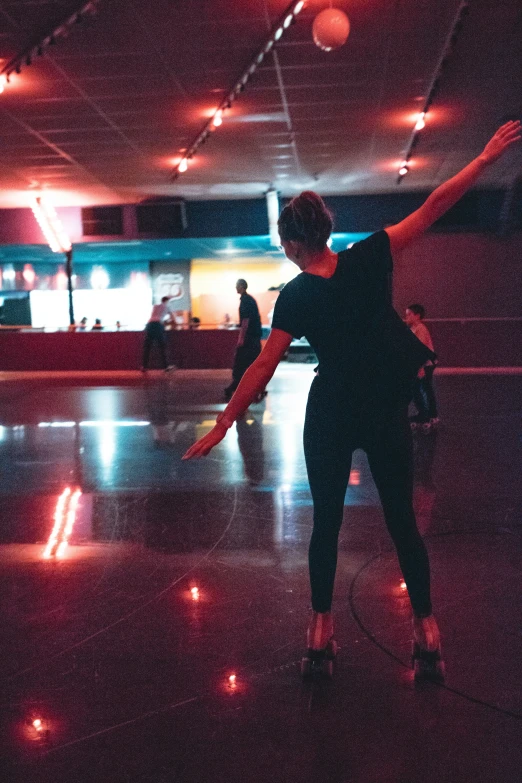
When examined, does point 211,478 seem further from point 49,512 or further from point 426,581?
→ point 426,581

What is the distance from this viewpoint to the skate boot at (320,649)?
2.06 metres

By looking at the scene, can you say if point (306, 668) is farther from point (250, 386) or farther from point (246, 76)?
point (246, 76)

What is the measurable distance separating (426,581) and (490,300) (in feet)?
44.8

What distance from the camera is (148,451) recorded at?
5582 mm

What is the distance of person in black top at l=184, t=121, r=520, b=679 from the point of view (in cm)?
191

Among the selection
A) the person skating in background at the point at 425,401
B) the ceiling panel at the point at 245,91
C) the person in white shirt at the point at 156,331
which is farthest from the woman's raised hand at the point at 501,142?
the person in white shirt at the point at 156,331

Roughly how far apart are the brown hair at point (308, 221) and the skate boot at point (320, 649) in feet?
3.96

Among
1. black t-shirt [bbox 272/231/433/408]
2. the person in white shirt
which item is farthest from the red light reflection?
the person in white shirt

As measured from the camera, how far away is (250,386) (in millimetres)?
1988

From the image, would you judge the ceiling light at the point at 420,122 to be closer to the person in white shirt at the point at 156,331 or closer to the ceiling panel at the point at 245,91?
the ceiling panel at the point at 245,91

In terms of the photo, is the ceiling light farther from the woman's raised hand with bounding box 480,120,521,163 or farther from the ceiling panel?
the woman's raised hand with bounding box 480,120,521,163

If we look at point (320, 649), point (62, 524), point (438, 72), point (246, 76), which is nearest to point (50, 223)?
point (246, 76)

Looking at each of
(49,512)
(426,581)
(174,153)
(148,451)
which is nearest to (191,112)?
(174,153)

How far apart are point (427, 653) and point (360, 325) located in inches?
41.8
